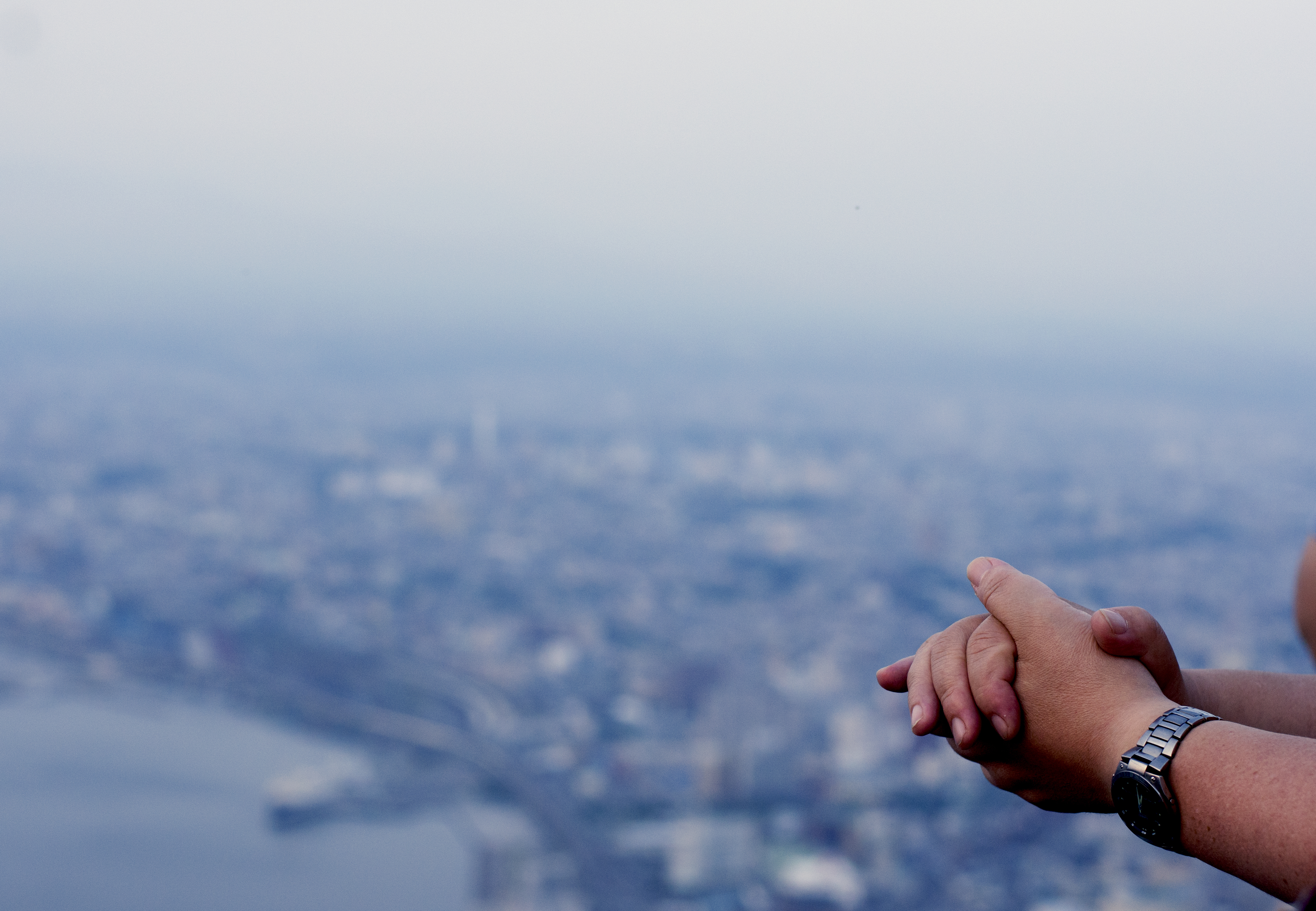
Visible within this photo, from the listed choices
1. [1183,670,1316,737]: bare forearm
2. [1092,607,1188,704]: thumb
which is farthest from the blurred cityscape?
[1092,607,1188,704]: thumb

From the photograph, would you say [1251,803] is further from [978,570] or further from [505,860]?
[505,860]

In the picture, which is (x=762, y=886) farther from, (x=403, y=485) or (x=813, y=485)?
(x=403, y=485)

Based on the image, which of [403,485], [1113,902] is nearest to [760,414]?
[403,485]

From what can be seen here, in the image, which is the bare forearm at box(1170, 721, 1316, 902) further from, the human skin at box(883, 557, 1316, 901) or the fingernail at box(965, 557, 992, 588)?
the fingernail at box(965, 557, 992, 588)

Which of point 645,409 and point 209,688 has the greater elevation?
point 645,409

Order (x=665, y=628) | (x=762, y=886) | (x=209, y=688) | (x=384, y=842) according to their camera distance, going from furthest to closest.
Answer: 1. (x=665, y=628)
2. (x=209, y=688)
3. (x=384, y=842)
4. (x=762, y=886)

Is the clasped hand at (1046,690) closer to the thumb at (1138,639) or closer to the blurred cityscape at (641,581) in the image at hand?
the thumb at (1138,639)

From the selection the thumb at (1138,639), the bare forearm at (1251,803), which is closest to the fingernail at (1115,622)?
the thumb at (1138,639)

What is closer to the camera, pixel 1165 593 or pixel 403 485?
pixel 1165 593

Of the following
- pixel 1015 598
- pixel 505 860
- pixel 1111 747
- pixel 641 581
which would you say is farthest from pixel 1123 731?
pixel 641 581
